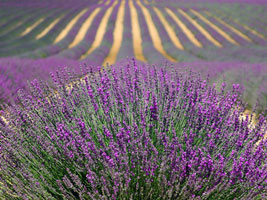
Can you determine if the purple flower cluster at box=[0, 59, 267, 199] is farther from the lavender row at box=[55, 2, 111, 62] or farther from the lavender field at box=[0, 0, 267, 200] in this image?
the lavender row at box=[55, 2, 111, 62]

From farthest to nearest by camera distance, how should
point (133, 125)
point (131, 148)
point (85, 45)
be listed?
point (85, 45)
point (131, 148)
point (133, 125)

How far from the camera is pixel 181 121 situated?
2.13 meters

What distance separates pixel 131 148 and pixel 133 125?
21 cm

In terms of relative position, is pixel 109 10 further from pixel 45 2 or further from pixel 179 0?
pixel 179 0

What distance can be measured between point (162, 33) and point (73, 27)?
8.57 m

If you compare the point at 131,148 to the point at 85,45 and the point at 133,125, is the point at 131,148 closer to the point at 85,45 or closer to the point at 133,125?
the point at 133,125

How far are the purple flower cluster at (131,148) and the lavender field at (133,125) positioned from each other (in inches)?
0.4

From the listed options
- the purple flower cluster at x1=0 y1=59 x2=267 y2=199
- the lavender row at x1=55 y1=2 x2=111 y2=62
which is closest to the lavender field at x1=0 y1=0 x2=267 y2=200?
the purple flower cluster at x1=0 y1=59 x2=267 y2=199

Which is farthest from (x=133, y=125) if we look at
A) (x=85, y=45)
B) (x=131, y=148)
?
(x=85, y=45)

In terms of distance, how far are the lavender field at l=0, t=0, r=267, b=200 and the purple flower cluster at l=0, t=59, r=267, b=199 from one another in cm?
1

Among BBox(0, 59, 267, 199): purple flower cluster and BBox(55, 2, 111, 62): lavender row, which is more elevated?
BBox(55, 2, 111, 62): lavender row

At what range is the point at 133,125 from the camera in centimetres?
160

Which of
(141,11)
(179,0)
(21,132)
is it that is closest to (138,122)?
(21,132)

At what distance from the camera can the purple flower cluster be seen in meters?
1.50
